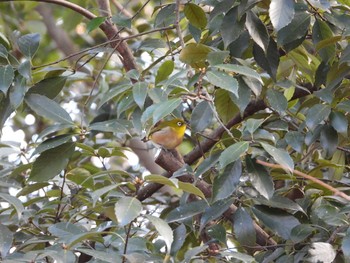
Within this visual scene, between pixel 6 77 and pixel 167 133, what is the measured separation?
370 mm

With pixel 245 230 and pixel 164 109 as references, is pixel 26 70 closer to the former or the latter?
pixel 164 109

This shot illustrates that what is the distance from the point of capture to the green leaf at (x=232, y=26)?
4.55 ft

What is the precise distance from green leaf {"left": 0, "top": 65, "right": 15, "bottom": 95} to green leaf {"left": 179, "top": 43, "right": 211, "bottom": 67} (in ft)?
1.08

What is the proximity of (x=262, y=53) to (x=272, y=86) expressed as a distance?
0.12 m

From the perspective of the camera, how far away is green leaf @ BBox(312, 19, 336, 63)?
146 cm

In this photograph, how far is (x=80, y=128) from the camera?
4.69ft

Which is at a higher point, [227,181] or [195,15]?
[195,15]

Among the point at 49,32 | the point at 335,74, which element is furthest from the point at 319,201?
the point at 49,32

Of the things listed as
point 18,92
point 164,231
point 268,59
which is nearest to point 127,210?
point 164,231

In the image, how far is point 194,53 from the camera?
1.35 metres

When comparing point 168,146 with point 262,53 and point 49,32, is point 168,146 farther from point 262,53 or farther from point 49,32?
point 49,32

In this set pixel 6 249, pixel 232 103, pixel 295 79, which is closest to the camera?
pixel 6 249

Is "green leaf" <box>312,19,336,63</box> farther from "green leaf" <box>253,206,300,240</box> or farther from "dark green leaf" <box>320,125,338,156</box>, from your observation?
"green leaf" <box>253,206,300,240</box>

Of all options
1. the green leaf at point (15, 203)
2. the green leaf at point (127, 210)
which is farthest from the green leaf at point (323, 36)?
the green leaf at point (15, 203)
